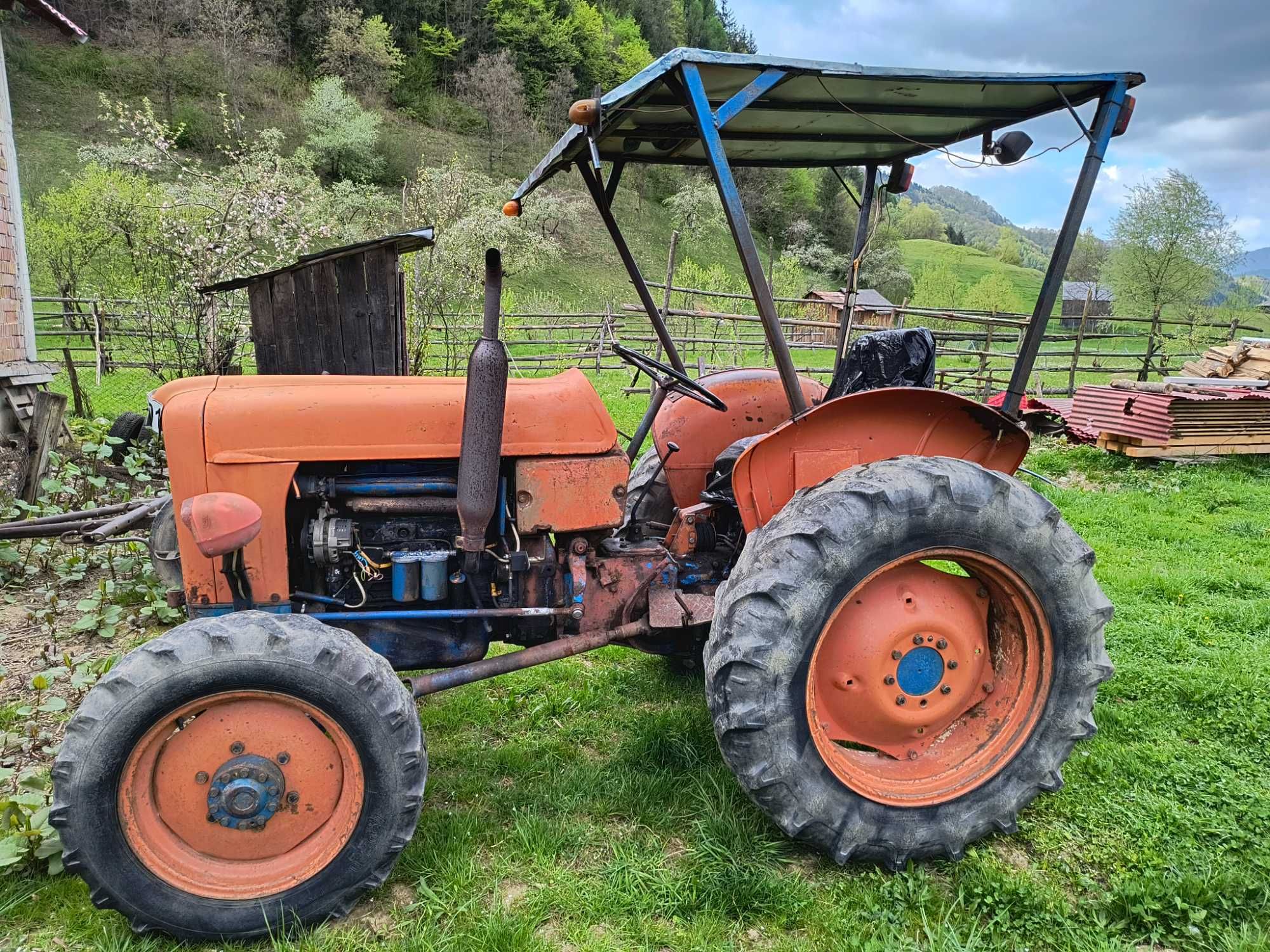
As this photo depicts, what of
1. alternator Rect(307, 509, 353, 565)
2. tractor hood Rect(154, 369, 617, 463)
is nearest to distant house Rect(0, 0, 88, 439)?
tractor hood Rect(154, 369, 617, 463)

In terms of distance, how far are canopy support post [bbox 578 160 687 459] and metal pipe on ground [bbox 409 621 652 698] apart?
2.01ft

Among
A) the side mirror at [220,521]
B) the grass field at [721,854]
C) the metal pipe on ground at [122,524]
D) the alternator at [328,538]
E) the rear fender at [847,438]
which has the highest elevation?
the rear fender at [847,438]

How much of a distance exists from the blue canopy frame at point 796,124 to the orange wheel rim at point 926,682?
2.05ft

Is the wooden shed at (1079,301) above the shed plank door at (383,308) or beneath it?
above

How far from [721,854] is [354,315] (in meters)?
5.08

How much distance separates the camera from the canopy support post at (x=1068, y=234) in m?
2.42

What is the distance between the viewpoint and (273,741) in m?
2.04

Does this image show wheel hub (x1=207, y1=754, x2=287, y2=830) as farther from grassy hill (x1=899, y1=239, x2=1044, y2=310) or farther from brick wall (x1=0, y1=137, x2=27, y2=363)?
grassy hill (x1=899, y1=239, x2=1044, y2=310)

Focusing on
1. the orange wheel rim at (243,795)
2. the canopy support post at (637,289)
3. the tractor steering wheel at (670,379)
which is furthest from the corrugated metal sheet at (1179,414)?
the orange wheel rim at (243,795)

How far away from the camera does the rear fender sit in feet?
8.02

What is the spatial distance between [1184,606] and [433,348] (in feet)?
45.4

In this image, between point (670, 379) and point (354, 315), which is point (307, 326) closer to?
point (354, 315)

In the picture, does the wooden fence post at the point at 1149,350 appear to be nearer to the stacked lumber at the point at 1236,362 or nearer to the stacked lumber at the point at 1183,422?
the stacked lumber at the point at 1236,362

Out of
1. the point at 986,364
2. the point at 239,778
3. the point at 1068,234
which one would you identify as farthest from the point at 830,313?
the point at 239,778
